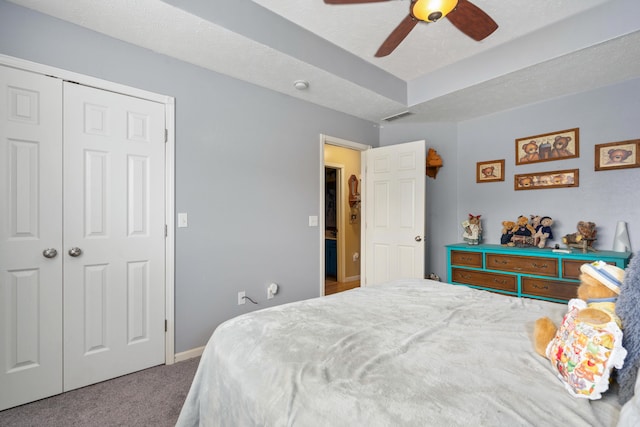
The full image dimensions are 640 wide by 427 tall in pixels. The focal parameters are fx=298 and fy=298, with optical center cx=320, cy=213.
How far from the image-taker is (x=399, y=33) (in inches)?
72.0

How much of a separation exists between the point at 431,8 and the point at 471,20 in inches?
13.3

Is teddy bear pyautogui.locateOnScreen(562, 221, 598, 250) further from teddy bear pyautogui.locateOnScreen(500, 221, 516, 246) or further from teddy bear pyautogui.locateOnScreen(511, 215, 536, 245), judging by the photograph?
teddy bear pyautogui.locateOnScreen(500, 221, 516, 246)

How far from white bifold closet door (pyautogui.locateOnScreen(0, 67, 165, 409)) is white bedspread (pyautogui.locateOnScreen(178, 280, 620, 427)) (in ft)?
4.03

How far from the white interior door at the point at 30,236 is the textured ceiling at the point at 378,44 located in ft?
1.98

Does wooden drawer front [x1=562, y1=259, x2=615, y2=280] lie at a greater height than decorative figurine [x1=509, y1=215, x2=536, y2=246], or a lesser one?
lesser

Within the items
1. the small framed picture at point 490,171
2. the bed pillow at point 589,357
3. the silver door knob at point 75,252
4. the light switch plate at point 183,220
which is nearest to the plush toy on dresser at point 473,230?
the small framed picture at point 490,171

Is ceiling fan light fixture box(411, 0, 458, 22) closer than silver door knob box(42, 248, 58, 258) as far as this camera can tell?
Yes

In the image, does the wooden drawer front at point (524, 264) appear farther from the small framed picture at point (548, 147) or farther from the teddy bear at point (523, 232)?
the small framed picture at point (548, 147)

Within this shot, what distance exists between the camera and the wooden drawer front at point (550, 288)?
2633 mm

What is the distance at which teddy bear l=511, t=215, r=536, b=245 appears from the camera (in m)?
3.12

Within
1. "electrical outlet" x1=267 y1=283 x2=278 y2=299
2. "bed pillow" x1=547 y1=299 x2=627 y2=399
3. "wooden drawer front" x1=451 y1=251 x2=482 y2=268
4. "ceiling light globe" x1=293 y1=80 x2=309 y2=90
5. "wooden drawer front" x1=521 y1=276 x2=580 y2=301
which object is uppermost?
"ceiling light globe" x1=293 y1=80 x2=309 y2=90

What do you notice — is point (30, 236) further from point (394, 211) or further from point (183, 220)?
point (394, 211)

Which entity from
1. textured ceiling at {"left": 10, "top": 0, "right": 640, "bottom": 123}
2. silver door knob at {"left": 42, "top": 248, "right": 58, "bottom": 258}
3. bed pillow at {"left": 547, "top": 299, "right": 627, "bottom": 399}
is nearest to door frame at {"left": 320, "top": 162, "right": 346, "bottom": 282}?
textured ceiling at {"left": 10, "top": 0, "right": 640, "bottom": 123}

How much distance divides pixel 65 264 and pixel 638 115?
472 cm
